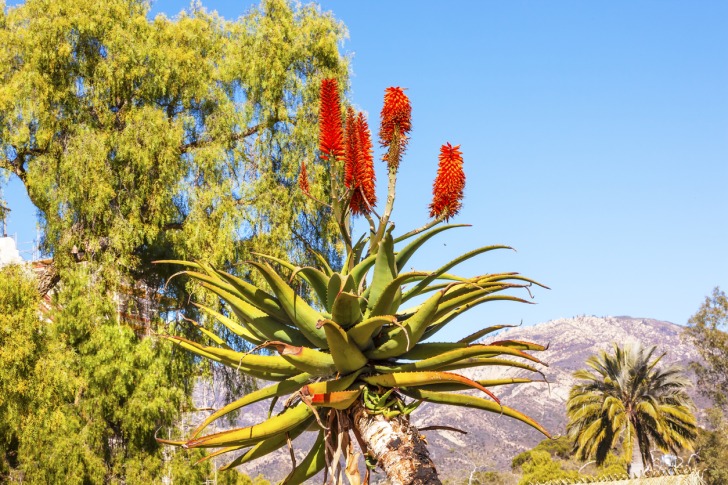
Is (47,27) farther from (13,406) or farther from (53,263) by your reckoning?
(13,406)

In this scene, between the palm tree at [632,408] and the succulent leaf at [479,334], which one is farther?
the palm tree at [632,408]

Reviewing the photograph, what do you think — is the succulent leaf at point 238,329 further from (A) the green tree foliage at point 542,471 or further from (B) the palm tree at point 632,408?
(A) the green tree foliage at point 542,471

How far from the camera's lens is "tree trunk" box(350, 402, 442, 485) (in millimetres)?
3201

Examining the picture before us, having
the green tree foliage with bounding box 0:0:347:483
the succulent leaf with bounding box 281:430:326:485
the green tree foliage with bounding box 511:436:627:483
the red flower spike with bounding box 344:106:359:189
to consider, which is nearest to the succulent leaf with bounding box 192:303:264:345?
the succulent leaf with bounding box 281:430:326:485

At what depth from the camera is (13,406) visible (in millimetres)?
17266

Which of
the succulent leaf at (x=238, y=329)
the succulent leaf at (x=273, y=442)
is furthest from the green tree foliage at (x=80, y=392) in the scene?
the succulent leaf at (x=273, y=442)

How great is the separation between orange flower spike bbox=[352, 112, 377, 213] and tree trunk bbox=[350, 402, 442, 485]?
3.23 feet

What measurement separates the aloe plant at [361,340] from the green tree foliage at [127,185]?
14.1 meters

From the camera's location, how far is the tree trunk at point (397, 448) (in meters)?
3.20

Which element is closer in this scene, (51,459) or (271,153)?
(51,459)

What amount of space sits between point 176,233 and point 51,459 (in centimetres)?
561

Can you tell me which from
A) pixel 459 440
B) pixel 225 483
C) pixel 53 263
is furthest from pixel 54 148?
pixel 459 440

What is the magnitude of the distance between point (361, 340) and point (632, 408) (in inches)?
1452

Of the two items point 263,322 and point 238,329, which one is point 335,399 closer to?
point 263,322
